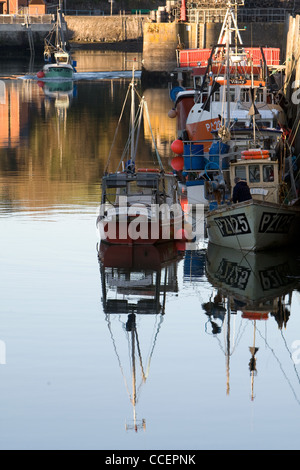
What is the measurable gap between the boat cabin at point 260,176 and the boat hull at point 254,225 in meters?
0.77

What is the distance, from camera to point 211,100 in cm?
3441

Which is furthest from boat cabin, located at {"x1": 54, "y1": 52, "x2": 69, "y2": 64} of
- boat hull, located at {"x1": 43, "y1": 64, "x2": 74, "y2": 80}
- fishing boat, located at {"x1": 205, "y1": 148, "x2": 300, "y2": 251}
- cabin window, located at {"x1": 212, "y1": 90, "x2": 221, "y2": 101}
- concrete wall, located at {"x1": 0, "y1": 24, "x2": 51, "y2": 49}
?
fishing boat, located at {"x1": 205, "y1": 148, "x2": 300, "y2": 251}

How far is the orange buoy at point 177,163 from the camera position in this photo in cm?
3366

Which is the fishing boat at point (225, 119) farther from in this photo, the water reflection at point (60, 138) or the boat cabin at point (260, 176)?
the water reflection at point (60, 138)

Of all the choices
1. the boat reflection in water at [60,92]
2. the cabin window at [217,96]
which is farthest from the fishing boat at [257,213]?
the boat reflection in water at [60,92]

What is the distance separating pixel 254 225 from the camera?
21.2 metres

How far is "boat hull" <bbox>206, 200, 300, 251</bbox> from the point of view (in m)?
21.2

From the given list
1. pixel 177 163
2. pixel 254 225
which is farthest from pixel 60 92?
pixel 254 225

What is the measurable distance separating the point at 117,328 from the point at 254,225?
5328 mm

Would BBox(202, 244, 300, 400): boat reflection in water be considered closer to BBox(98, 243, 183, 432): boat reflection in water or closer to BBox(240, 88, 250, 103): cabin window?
BBox(98, 243, 183, 432): boat reflection in water

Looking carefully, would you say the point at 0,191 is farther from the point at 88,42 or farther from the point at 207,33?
the point at 88,42

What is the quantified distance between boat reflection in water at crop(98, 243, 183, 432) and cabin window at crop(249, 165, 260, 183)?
2.23 m

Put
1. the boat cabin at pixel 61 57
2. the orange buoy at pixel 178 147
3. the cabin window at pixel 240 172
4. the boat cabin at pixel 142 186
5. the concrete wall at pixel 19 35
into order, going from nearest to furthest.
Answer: the cabin window at pixel 240 172
the boat cabin at pixel 142 186
the orange buoy at pixel 178 147
the boat cabin at pixel 61 57
the concrete wall at pixel 19 35
